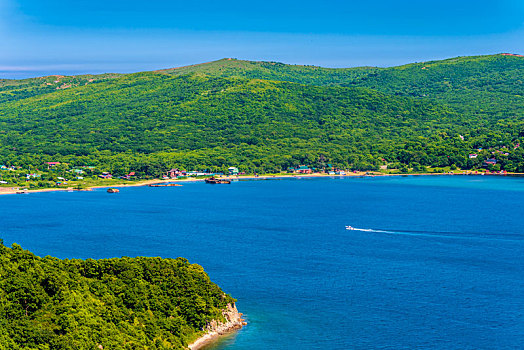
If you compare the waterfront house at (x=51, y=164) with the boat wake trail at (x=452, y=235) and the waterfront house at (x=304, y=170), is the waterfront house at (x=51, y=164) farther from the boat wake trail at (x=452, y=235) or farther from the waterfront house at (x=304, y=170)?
the boat wake trail at (x=452, y=235)

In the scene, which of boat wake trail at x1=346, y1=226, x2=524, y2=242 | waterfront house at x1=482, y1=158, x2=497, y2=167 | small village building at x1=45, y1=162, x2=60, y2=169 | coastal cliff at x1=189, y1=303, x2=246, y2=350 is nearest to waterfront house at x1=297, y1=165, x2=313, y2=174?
waterfront house at x1=482, y1=158, x2=497, y2=167

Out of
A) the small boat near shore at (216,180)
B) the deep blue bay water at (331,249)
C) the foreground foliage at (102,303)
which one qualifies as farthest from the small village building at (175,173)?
the foreground foliage at (102,303)

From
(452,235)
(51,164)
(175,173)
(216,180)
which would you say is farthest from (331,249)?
(51,164)

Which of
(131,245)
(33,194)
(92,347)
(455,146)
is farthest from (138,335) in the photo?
(455,146)

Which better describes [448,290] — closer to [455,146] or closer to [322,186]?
[322,186]

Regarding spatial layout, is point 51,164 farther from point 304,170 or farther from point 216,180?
point 304,170

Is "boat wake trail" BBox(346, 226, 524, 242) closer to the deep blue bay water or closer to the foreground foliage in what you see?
the deep blue bay water
